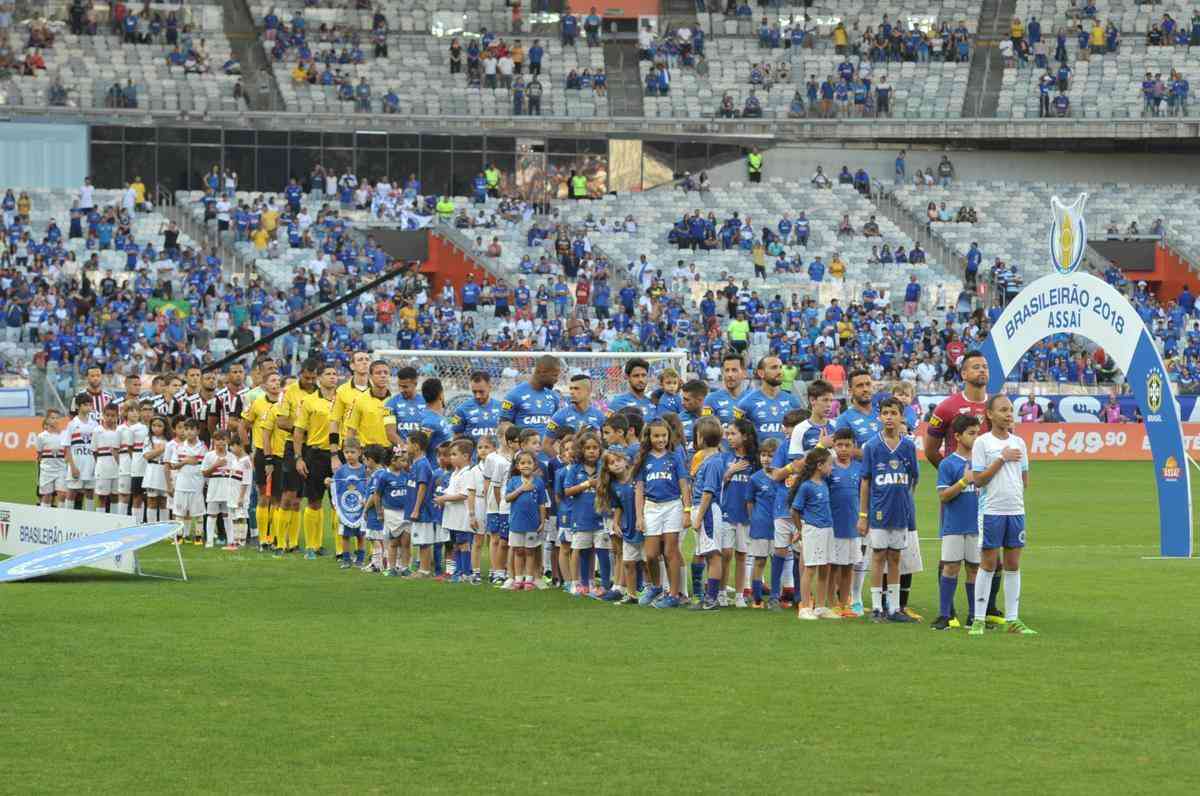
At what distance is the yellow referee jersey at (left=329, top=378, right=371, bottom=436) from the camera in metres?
20.3

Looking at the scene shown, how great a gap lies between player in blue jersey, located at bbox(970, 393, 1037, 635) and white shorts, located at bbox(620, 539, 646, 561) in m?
3.16

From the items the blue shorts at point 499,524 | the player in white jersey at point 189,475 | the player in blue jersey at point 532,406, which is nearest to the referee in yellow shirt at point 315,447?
the player in white jersey at point 189,475

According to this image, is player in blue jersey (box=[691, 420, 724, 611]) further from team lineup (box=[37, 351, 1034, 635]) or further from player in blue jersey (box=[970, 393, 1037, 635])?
player in blue jersey (box=[970, 393, 1037, 635])

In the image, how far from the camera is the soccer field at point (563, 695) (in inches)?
366

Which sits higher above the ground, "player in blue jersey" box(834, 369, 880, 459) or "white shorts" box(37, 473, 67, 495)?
"player in blue jersey" box(834, 369, 880, 459)

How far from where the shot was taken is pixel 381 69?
59.3 m

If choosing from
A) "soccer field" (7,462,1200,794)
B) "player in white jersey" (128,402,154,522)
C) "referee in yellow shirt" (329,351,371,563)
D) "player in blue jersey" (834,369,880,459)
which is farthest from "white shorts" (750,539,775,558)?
"player in white jersey" (128,402,154,522)

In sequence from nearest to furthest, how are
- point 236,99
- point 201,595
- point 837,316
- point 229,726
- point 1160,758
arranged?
point 1160,758 → point 229,726 → point 201,595 → point 837,316 → point 236,99

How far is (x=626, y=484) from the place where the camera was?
16125mm

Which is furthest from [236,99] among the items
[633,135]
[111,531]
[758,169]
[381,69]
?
[111,531]

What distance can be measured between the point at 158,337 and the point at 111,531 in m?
26.0

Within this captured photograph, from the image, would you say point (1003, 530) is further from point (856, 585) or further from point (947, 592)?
point (856, 585)

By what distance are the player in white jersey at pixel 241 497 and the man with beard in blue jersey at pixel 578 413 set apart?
16.6 ft

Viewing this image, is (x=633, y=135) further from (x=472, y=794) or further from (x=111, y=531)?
(x=472, y=794)
